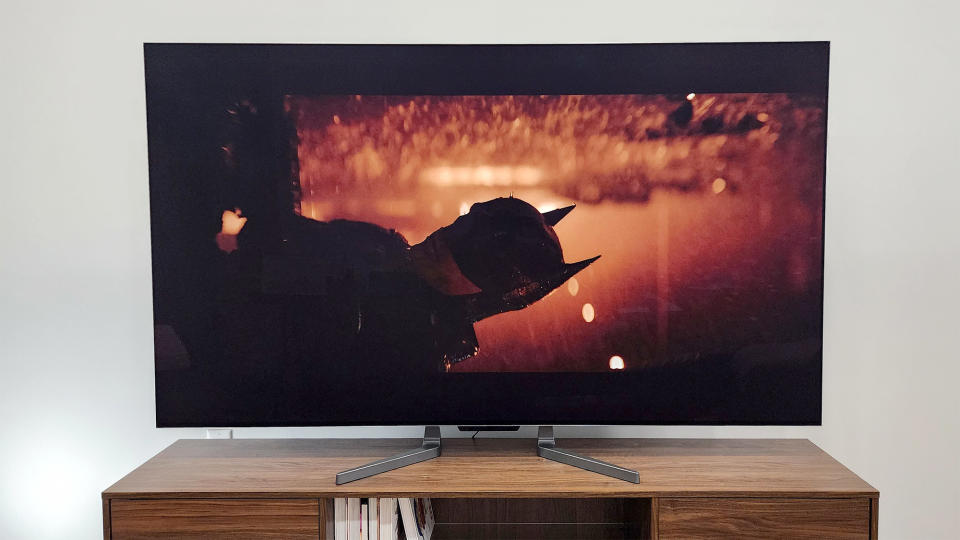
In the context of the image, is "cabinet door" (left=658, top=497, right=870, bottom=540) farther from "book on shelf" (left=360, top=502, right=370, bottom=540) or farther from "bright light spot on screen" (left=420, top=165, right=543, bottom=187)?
"bright light spot on screen" (left=420, top=165, right=543, bottom=187)

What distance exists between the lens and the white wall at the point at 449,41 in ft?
6.25

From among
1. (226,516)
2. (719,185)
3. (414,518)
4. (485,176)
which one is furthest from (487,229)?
(226,516)

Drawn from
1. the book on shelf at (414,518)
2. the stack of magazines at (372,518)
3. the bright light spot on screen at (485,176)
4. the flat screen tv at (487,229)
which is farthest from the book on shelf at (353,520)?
the bright light spot on screen at (485,176)

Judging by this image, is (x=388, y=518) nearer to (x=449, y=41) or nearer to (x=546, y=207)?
(x=546, y=207)

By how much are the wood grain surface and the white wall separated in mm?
194

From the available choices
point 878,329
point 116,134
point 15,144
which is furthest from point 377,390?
point 878,329

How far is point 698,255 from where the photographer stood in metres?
1.61

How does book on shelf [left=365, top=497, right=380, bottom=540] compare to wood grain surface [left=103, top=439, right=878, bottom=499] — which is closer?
wood grain surface [left=103, top=439, right=878, bottom=499]

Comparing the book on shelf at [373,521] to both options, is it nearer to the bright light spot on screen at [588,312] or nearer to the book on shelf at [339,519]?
the book on shelf at [339,519]

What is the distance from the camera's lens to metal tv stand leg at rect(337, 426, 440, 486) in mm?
1533

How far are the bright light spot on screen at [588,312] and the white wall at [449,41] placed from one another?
1.63 ft

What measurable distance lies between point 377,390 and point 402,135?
27.1 inches

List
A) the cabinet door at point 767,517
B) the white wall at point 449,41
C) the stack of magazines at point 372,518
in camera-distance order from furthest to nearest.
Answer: the white wall at point 449,41 < the stack of magazines at point 372,518 < the cabinet door at point 767,517

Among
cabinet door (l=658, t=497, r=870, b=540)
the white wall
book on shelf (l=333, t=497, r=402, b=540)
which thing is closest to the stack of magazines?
book on shelf (l=333, t=497, r=402, b=540)
